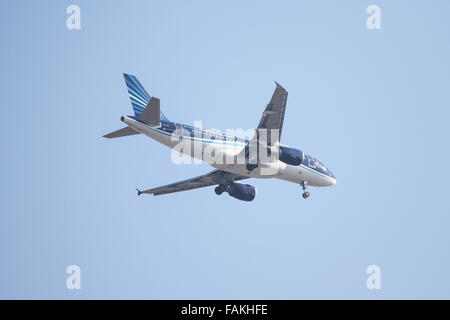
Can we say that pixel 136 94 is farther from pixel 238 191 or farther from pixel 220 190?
pixel 238 191

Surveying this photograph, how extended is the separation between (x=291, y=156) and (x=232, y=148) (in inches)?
155

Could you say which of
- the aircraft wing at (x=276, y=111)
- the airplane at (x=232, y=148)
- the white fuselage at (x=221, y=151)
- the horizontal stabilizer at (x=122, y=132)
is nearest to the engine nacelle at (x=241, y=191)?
the airplane at (x=232, y=148)

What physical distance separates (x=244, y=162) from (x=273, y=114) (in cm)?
564

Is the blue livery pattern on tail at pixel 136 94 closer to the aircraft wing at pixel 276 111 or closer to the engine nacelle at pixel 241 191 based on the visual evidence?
the aircraft wing at pixel 276 111

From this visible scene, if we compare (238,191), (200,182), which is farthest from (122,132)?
(238,191)

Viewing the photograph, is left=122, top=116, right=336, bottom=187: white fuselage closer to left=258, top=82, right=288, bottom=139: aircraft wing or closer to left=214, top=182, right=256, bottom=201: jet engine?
left=214, top=182, right=256, bottom=201: jet engine

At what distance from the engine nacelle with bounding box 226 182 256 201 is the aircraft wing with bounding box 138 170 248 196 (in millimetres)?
489

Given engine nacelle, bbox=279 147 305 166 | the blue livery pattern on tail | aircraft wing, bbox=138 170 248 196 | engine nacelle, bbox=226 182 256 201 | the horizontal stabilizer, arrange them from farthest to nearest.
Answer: engine nacelle, bbox=226 182 256 201
aircraft wing, bbox=138 170 248 196
engine nacelle, bbox=279 147 305 166
the blue livery pattern on tail
the horizontal stabilizer

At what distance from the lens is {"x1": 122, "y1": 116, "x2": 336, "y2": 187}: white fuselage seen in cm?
4156

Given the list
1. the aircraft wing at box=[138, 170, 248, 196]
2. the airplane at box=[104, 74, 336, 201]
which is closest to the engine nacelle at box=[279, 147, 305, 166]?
the airplane at box=[104, 74, 336, 201]
